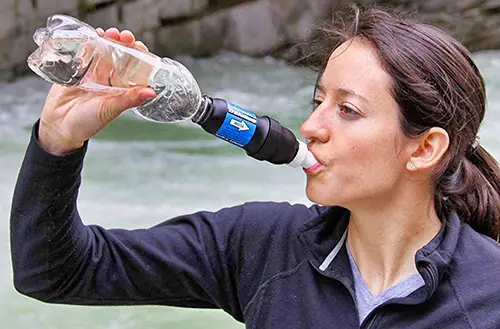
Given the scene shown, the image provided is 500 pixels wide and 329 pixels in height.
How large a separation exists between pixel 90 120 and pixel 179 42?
5342 mm

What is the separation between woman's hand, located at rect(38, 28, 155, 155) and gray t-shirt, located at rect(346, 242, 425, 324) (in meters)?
0.43

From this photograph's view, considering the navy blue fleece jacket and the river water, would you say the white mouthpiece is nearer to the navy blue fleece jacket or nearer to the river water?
the navy blue fleece jacket

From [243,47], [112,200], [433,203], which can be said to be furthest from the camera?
[243,47]

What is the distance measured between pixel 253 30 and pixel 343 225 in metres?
5.42

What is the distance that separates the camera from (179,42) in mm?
6457

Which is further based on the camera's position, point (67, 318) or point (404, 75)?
point (67, 318)

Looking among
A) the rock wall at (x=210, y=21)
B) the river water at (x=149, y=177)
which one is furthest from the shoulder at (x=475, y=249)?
the rock wall at (x=210, y=21)

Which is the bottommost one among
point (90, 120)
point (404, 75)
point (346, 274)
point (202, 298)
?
point (202, 298)

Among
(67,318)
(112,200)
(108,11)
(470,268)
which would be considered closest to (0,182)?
(112,200)

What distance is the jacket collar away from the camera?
3.97ft

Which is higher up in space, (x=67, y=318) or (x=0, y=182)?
(x=67, y=318)

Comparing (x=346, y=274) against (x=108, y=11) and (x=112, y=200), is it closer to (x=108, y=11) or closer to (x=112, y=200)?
(x=112, y=200)

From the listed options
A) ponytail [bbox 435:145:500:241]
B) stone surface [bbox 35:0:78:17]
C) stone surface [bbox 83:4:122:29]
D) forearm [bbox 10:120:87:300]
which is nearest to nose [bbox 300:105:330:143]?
ponytail [bbox 435:145:500:241]

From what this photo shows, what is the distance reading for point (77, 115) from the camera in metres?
1.19
